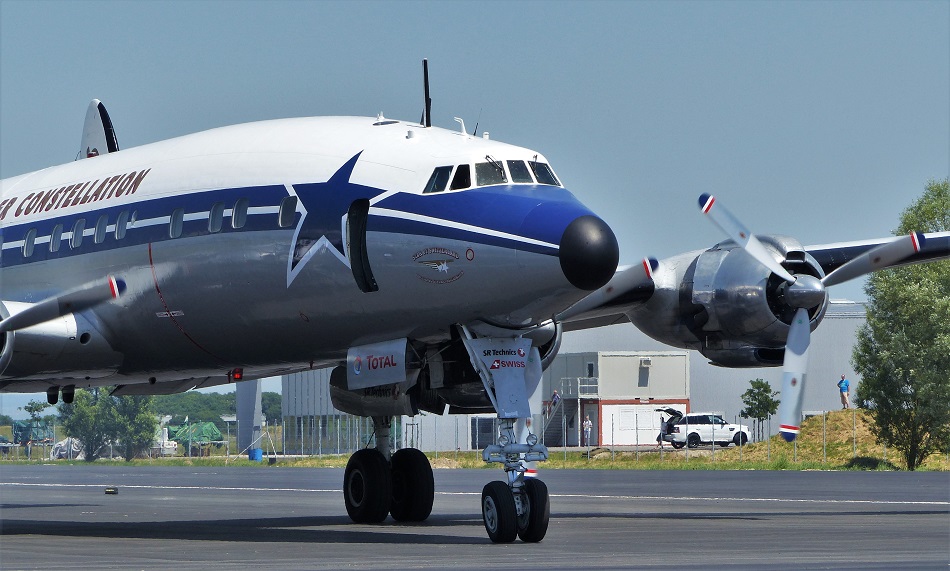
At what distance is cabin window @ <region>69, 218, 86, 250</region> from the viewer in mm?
20234

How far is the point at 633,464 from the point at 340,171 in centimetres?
4002

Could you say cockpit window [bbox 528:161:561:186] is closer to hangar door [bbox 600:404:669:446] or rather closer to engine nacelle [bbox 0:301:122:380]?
engine nacelle [bbox 0:301:122:380]

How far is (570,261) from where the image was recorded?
1547cm

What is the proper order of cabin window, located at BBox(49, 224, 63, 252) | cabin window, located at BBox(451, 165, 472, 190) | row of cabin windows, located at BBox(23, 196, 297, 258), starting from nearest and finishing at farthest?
cabin window, located at BBox(451, 165, 472, 190) < row of cabin windows, located at BBox(23, 196, 297, 258) < cabin window, located at BBox(49, 224, 63, 252)

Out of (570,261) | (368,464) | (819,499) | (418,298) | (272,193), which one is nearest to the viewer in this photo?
(570,261)

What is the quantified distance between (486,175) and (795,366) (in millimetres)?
5831

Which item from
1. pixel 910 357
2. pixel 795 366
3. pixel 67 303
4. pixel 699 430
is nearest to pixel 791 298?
pixel 795 366

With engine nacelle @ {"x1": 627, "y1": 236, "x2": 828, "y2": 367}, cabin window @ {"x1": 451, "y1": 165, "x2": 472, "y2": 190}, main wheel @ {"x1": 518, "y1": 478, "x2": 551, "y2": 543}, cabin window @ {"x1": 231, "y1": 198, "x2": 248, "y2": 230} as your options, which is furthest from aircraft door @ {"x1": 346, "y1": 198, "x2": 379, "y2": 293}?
engine nacelle @ {"x1": 627, "y1": 236, "x2": 828, "y2": 367}

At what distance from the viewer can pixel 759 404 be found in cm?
7488

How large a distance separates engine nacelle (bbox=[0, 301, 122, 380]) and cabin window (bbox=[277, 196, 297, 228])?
3741 mm

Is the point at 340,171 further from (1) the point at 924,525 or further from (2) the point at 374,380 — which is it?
(1) the point at 924,525

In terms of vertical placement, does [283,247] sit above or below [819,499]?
above

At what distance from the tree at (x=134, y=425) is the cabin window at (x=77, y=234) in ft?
260

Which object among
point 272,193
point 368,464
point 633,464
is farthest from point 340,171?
point 633,464
